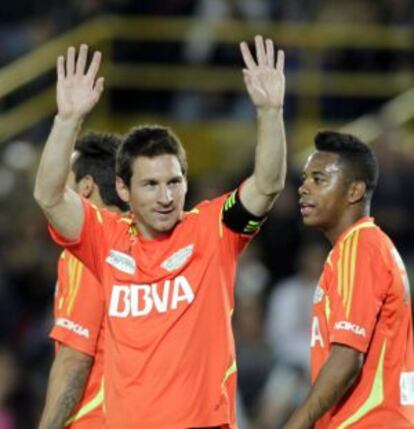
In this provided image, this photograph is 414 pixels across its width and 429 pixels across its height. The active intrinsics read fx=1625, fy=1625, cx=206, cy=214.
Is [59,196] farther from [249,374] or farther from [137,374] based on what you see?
[249,374]

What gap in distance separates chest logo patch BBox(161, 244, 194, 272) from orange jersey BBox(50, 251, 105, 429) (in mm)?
517

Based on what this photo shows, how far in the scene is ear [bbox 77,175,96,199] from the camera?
7.77 meters

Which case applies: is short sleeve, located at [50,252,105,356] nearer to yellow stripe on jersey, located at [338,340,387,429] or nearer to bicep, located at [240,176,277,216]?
bicep, located at [240,176,277,216]

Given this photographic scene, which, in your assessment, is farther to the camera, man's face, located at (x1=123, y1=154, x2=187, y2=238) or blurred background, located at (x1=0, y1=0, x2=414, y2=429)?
Answer: blurred background, located at (x1=0, y1=0, x2=414, y2=429)

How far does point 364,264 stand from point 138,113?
884 cm

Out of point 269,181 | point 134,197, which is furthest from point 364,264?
point 134,197

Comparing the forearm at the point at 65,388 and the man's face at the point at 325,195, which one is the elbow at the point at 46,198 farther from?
the man's face at the point at 325,195

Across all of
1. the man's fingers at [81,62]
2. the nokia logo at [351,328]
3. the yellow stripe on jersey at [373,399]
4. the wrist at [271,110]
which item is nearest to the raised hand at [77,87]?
the man's fingers at [81,62]

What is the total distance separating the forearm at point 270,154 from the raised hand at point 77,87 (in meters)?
0.75

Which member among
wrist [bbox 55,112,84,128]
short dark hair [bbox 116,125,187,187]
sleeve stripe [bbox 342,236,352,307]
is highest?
wrist [bbox 55,112,84,128]

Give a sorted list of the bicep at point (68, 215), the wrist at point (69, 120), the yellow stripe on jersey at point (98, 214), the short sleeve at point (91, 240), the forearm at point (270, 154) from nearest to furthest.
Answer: the forearm at point (270, 154) < the wrist at point (69, 120) < the bicep at point (68, 215) < the short sleeve at point (91, 240) < the yellow stripe on jersey at point (98, 214)

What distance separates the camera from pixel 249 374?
12.2 metres

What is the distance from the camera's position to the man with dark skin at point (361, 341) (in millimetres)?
6863

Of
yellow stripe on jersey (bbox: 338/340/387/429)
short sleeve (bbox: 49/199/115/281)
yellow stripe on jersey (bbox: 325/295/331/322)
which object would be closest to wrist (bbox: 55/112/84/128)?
short sleeve (bbox: 49/199/115/281)
